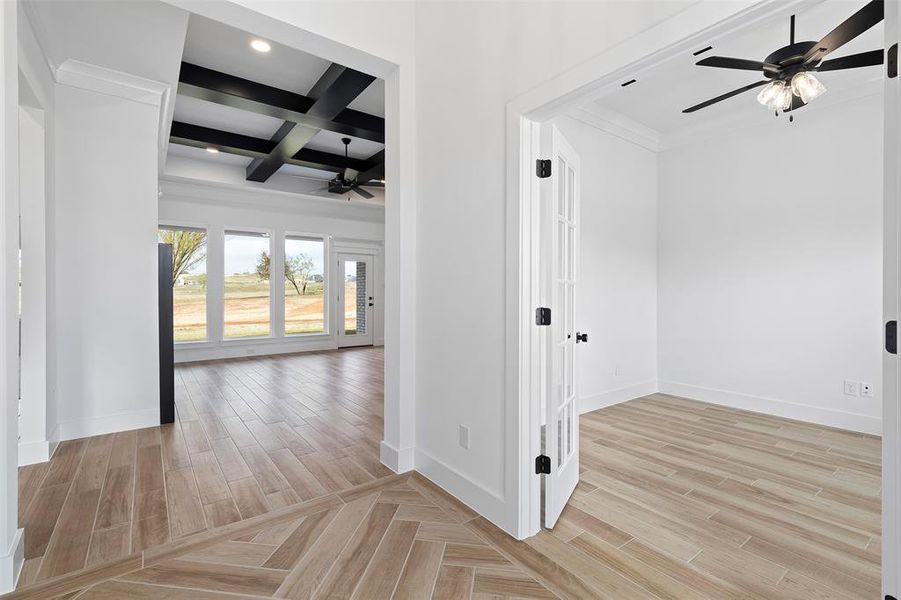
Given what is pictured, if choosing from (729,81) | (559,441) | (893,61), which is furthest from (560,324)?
Result: (729,81)

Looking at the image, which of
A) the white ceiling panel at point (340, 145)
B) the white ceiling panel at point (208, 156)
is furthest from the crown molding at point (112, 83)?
the white ceiling panel at point (208, 156)

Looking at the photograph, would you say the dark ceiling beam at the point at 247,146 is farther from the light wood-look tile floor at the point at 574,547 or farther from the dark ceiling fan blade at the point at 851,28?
the dark ceiling fan blade at the point at 851,28

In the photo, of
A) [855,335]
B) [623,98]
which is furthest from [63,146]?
[855,335]

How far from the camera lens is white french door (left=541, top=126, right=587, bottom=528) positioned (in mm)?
2104

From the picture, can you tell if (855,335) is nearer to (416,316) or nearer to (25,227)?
(416,316)

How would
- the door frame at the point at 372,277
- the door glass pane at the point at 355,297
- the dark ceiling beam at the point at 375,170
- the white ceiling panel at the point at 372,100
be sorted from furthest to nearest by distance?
1. the door glass pane at the point at 355,297
2. the door frame at the point at 372,277
3. the dark ceiling beam at the point at 375,170
4. the white ceiling panel at the point at 372,100

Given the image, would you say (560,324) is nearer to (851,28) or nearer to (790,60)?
(851,28)

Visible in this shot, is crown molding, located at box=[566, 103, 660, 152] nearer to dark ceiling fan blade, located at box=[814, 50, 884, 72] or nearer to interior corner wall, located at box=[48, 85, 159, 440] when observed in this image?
dark ceiling fan blade, located at box=[814, 50, 884, 72]

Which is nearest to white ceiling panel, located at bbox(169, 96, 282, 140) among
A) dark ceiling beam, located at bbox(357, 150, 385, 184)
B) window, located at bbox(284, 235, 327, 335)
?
dark ceiling beam, located at bbox(357, 150, 385, 184)

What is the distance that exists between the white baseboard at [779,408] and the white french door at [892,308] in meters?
3.37

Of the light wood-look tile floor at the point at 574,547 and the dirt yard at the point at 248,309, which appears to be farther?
the dirt yard at the point at 248,309

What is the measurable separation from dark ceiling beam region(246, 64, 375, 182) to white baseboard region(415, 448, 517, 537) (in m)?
3.16

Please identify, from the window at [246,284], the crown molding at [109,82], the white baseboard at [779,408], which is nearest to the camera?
the crown molding at [109,82]

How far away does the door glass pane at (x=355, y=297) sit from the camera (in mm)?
9031
